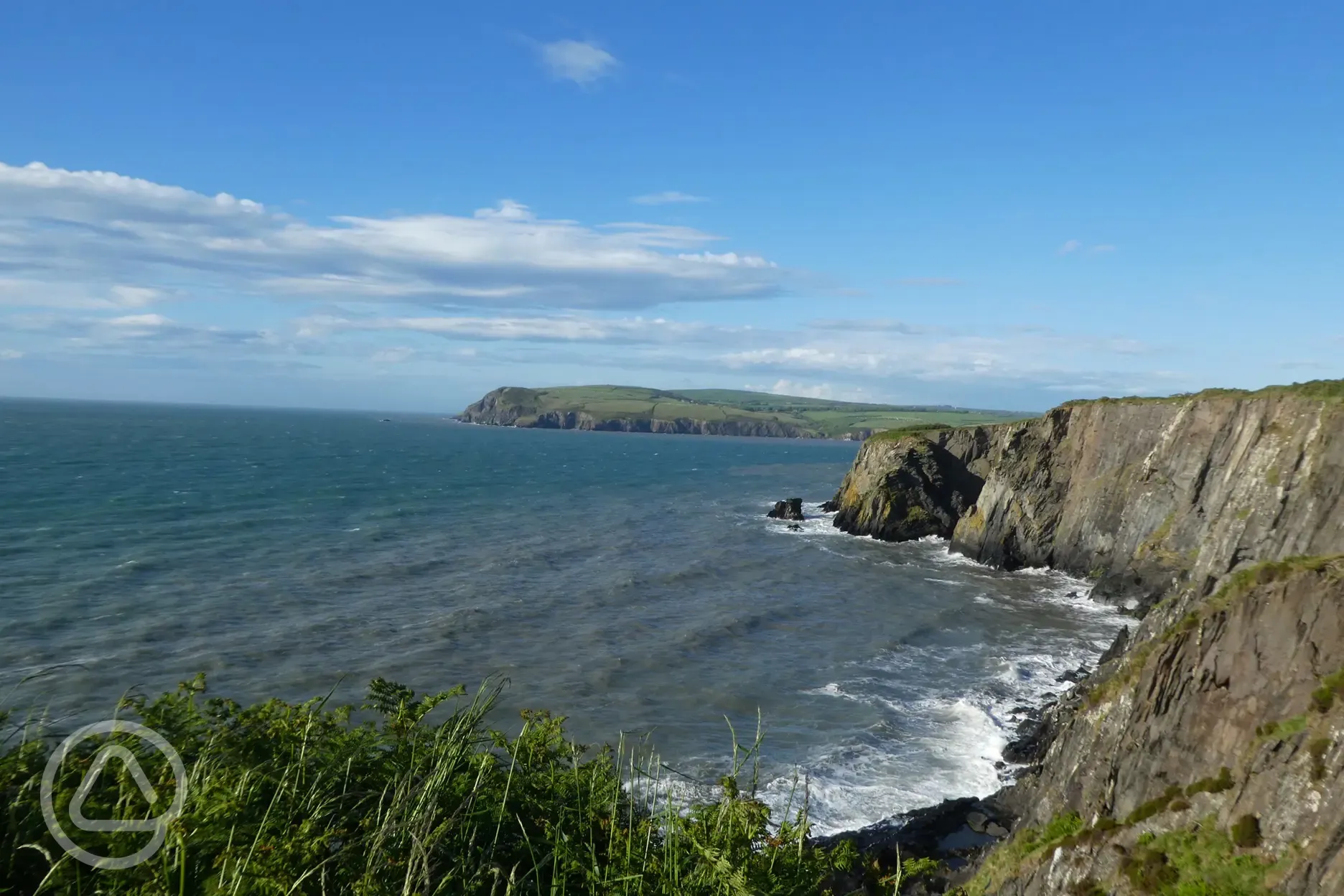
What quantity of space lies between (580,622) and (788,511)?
48.7 m

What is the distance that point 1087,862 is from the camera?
15.8 m

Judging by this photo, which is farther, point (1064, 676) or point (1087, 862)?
point (1064, 676)

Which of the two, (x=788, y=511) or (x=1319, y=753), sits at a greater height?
(x=1319, y=753)

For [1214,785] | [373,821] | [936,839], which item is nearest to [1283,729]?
[1214,785]

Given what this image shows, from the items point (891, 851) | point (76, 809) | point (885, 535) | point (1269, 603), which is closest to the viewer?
point (76, 809)

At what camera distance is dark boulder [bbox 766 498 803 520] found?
89.4 m

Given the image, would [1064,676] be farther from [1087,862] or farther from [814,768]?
[1087,862]

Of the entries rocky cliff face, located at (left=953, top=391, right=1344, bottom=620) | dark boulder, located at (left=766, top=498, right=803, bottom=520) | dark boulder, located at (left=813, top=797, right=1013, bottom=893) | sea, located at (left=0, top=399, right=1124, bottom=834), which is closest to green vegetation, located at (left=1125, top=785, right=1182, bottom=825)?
dark boulder, located at (left=813, top=797, right=1013, bottom=893)

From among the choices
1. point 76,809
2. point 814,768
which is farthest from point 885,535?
point 76,809

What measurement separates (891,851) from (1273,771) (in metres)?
11.2

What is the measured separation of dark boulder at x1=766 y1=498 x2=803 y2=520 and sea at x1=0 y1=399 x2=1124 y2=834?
243 centimetres

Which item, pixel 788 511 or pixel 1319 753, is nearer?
pixel 1319 753

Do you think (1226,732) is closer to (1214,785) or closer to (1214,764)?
(1214,764)

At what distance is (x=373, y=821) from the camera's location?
7.05 metres
